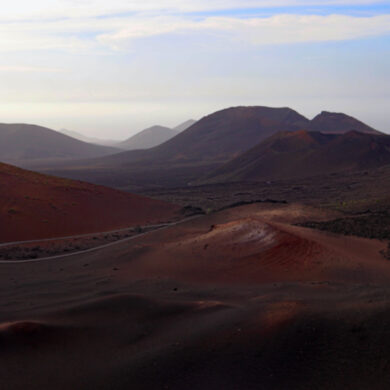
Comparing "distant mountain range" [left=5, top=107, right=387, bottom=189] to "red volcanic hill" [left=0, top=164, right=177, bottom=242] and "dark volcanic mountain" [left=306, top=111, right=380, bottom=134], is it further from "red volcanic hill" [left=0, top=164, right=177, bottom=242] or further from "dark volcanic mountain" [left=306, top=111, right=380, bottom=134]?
"red volcanic hill" [left=0, top=164, right=177, bottom=242]

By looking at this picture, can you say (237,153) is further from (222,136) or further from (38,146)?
(38,146)

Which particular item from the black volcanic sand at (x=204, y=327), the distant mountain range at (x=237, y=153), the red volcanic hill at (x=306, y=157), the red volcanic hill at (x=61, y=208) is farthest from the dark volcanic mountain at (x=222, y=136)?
the black volcanic sand at (x=204, y=327)

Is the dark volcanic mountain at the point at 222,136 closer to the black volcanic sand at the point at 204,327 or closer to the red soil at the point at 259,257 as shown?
the red soil at the point at 259,257

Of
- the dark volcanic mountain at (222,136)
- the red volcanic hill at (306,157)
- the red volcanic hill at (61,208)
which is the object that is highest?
the dark volcanic mountain at (222,136)

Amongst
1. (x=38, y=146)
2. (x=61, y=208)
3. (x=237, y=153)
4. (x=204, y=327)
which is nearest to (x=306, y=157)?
(x=237, y=153)

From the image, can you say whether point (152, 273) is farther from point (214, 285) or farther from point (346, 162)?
point (346, 162)

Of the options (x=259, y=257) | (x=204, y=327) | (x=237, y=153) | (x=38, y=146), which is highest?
(x=38, y=146)

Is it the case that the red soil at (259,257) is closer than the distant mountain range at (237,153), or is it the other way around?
the red soil at (259,257)

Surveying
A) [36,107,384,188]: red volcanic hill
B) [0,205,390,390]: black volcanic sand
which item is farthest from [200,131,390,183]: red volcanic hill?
[0,205,390,390]: black volcanic sand
